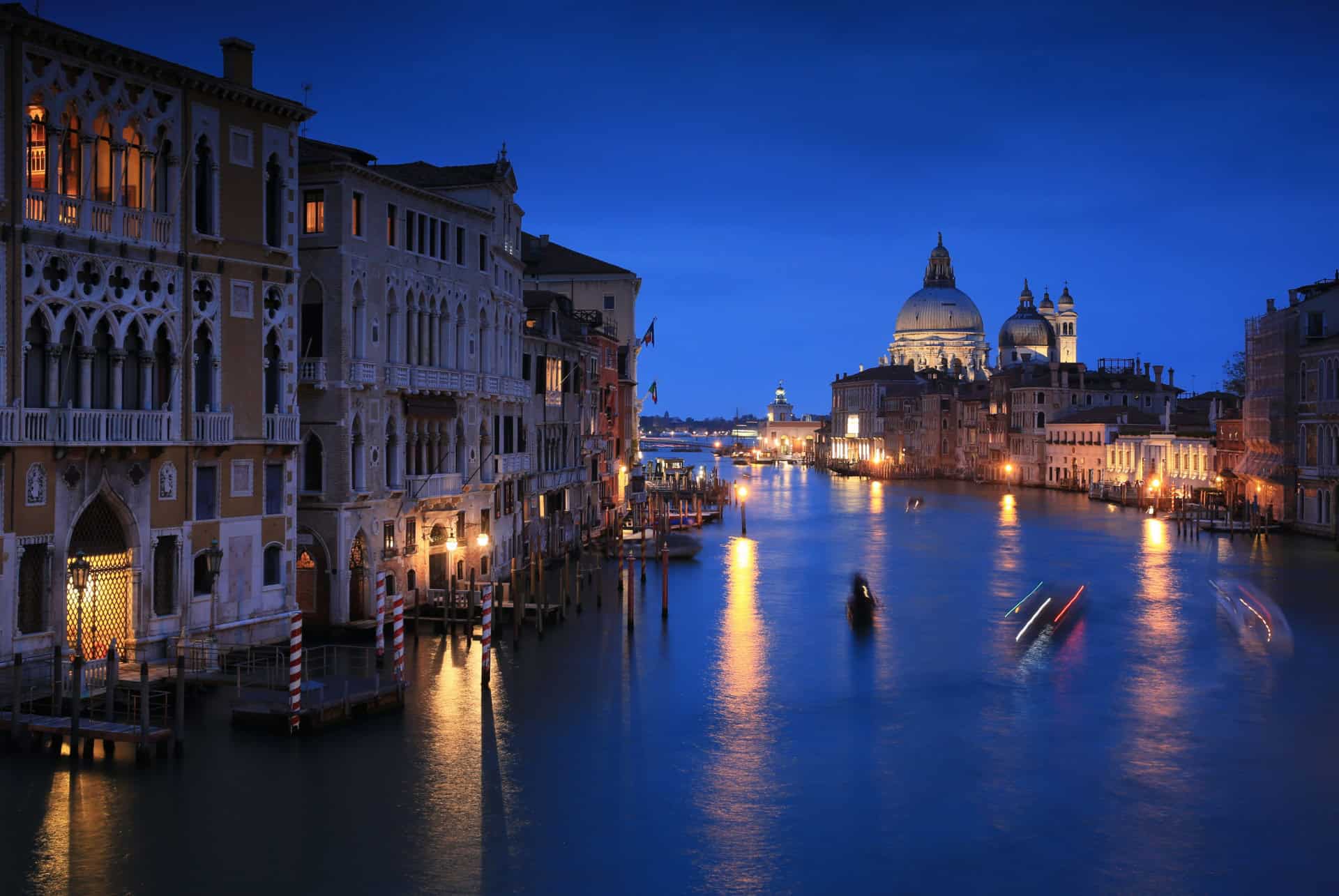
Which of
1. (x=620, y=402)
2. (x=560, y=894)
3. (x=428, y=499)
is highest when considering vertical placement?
(x=620, y=402)

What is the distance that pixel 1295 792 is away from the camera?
53.7 feet

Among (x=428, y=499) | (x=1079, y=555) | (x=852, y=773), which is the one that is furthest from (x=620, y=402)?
(x=852, y=773)

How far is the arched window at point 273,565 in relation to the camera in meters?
22.0

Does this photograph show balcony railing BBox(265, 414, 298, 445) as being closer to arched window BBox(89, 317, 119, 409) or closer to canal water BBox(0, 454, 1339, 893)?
arched window BBox(89, 317, 119, 409)

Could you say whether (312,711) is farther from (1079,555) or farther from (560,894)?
(1079,555)

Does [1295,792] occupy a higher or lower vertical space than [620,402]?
lower

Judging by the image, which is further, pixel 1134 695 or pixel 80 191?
pixel 1134 695

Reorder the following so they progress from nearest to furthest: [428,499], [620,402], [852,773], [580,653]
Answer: [852,773]
[580,653]
[428,499]
[620,402]

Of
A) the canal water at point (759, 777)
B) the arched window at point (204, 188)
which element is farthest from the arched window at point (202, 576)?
the arched window at point (204, 188)

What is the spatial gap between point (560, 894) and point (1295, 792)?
925 centimetres

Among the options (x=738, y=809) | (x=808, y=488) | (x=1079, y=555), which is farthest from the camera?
(x=808, y=488)

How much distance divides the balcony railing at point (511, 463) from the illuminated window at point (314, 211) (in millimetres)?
7906

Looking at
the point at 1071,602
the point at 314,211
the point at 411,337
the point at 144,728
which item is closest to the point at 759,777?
the point at 144,728

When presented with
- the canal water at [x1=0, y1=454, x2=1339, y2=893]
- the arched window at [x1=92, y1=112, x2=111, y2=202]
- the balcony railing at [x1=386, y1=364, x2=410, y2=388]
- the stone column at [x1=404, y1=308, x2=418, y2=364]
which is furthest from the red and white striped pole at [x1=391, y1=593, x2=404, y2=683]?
the stone column at [x1=404, y1=308, x2=418, y2=364]
